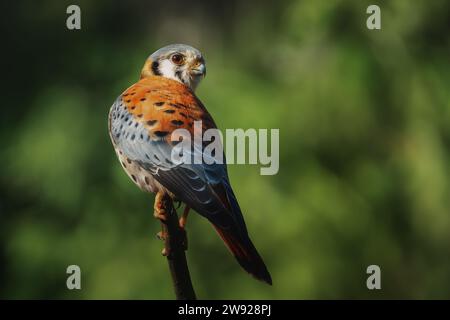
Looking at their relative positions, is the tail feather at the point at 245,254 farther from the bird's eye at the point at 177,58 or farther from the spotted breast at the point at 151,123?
the bird's eye at the point at 177,58

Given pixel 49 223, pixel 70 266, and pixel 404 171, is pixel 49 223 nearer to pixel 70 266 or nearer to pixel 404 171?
pixel 70 266

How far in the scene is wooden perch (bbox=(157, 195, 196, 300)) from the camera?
1748 millimetres

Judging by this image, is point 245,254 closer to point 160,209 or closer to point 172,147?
point 160,209

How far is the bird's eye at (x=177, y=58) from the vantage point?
6.78 ft

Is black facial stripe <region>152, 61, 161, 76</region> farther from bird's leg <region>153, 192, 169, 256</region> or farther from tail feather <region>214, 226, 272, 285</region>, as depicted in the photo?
tail feather <region>214, 226, 272, 285</region>

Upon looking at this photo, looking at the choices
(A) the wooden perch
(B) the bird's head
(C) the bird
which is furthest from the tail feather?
(B) the bird's head

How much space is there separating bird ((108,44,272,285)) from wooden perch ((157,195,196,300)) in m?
0.03

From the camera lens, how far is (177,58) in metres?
2.08

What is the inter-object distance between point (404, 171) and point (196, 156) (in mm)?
1455

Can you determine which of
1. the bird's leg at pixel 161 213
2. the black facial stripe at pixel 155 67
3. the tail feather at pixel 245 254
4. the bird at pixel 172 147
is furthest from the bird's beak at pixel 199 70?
the tail feather at pixel 245 254

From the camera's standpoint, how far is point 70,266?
2982 mm

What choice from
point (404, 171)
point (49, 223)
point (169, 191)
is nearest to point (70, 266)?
point (49, 223)

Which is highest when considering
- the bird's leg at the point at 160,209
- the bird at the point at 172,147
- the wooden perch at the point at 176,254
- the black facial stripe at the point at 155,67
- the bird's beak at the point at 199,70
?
the black facial stripe at the point at 155,67

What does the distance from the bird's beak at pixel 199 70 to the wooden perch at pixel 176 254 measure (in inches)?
16.8
